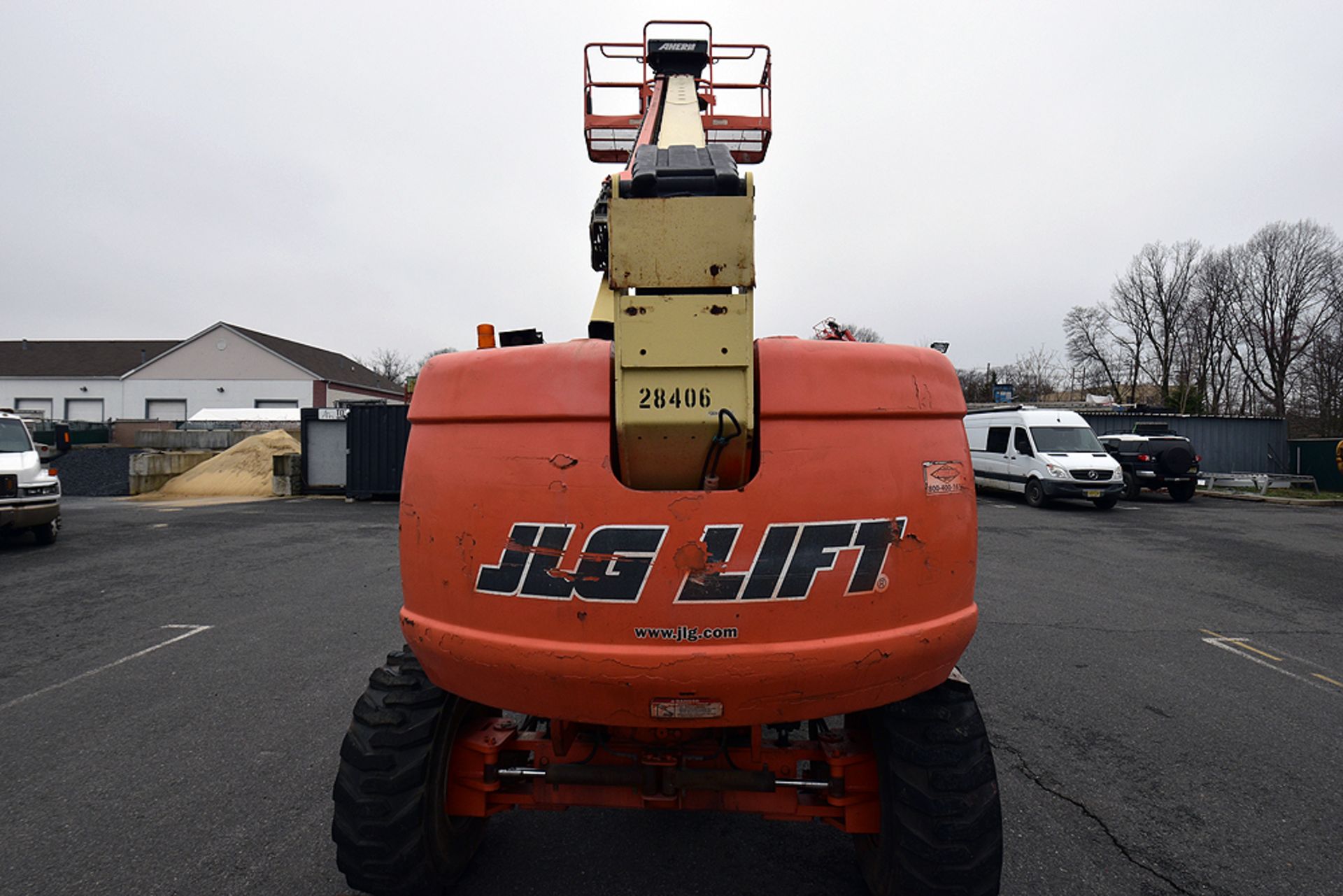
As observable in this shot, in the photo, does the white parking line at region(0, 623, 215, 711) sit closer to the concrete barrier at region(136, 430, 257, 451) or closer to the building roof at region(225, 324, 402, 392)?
the concrete barrier at region(136, 430, 257, 451)

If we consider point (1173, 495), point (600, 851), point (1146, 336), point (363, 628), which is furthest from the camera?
point (1146, 336)

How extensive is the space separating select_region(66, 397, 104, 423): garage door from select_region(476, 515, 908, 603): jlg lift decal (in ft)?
206

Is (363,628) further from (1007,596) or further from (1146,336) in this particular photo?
(1146,336)

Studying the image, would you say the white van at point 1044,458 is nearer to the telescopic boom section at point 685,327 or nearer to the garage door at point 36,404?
the telescopic boom section at point 685,327

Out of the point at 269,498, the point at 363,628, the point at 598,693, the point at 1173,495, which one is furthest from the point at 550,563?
the point at 1173,495

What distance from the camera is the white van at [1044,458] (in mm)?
15008

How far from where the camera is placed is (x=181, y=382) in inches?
1859

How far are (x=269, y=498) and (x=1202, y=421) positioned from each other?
32.4 m

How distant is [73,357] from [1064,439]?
227 ft

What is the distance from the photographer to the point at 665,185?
1859mm

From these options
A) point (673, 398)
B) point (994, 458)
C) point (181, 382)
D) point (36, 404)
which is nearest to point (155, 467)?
point (673, 398)

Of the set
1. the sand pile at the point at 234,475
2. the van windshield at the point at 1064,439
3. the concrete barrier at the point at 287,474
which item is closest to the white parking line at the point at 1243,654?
the van windshield at the point at 1064,439

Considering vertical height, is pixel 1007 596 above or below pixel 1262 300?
below

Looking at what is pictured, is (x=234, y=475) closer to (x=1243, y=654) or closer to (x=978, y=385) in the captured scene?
(x=1243, y=654)
